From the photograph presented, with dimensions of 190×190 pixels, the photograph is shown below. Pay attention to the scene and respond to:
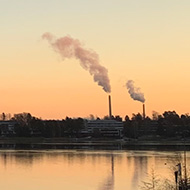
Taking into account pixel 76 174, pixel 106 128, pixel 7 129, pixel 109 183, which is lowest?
pixel 109 183

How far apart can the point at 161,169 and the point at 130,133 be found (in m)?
95.7

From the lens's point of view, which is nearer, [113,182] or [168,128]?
[113,182]

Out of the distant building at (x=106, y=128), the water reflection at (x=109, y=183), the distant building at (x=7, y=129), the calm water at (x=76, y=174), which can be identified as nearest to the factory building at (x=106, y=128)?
the distant building at (x=106, y=128)

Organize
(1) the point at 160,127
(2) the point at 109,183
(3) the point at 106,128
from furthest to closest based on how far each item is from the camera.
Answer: (3) the point at 106,128 < (1) the point at 160,127 < (2) the point at 109,183

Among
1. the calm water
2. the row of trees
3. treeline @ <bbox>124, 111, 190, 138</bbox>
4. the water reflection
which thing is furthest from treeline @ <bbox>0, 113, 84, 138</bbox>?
the water reflection

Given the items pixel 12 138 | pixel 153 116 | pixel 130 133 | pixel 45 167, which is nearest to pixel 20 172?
pixel 45 167

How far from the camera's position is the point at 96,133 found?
150000 millimetres

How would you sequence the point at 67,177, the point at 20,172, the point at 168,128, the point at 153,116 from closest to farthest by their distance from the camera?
the point at 67,177 < the point at 20,172 < the point at 168,128 < the point at 153,116

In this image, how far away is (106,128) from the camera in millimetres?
154500

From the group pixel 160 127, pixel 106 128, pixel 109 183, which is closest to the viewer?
pixel 109 183

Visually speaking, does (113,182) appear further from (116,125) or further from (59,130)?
(116,125)

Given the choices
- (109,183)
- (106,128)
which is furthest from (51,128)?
(109,183)

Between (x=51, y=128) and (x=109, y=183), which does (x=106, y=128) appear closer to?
(x=51, y=128)

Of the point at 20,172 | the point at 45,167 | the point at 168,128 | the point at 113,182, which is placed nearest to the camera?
the point at 113,182
